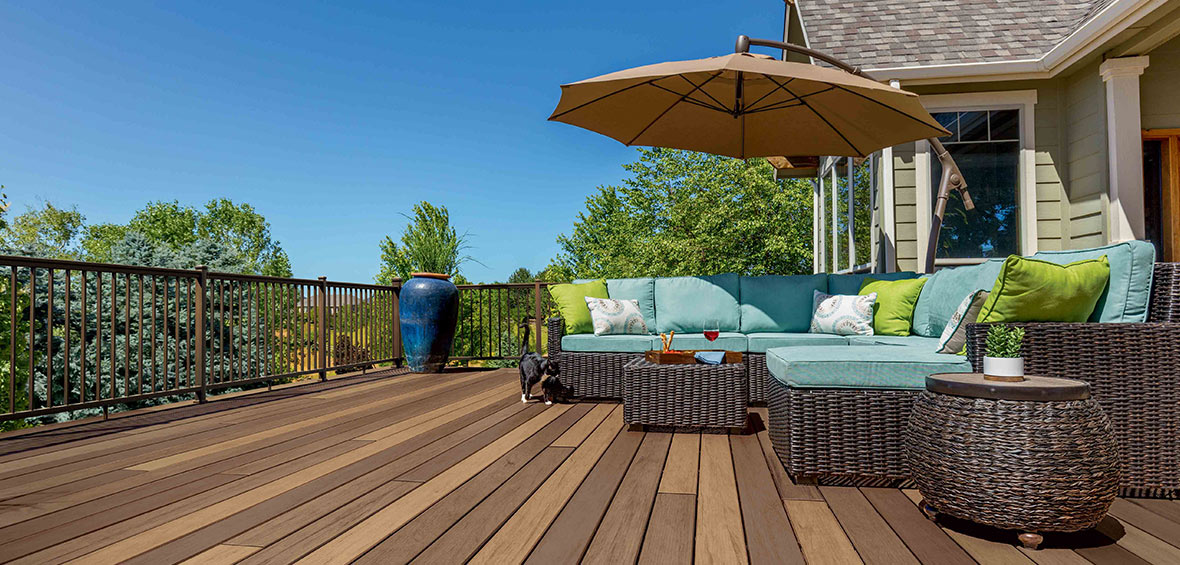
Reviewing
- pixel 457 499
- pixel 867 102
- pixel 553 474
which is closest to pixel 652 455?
pixel 553 474

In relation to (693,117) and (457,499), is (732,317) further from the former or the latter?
(457,499)

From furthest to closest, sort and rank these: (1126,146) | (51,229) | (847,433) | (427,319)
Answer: (51,229) < (427,319) < (1126,146) < (847,433)

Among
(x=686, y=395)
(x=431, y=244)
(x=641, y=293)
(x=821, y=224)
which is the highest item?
(x=821, y=224)

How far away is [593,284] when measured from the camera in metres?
4.53

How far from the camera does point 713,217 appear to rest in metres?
15.9

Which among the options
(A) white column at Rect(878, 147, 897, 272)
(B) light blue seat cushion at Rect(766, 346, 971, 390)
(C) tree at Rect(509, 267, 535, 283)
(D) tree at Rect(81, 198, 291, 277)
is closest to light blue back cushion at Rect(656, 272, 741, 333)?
(A) white column at Rect(878, 147, 897, 272)

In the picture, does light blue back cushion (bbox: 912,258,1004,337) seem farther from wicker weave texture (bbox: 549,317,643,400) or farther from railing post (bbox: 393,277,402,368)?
railing post (bbox: 393,277,402,368)

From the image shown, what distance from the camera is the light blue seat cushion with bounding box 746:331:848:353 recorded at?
3.71 m

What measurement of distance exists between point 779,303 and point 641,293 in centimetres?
102

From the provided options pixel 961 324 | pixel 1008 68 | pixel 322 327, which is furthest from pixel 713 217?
pixel 961 324

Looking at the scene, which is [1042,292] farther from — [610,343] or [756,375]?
[610,343]

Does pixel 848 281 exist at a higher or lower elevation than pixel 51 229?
lower

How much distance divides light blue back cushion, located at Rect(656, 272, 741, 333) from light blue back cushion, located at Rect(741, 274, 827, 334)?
8 centimetres

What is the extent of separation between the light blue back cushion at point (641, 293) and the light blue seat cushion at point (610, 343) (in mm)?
499
